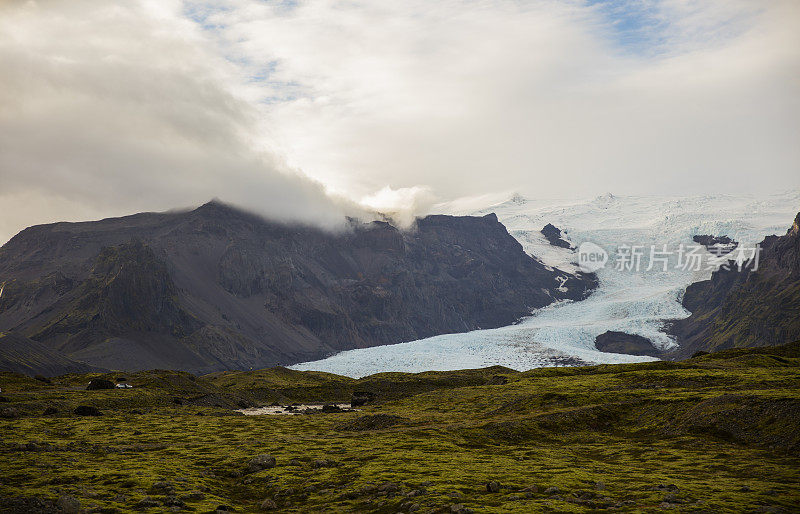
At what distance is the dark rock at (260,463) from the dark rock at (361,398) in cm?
6478

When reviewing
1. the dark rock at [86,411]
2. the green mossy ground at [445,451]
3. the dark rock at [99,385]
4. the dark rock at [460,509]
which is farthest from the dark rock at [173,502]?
the dark rock at [99,385]

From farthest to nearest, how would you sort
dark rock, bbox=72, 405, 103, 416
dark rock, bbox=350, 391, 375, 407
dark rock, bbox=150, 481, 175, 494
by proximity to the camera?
dark rock, bbox=350, 391, 375, 407
dark rock, bbox=72, 405, 103, 416
dark rock, bbox=150, 481, 175, 494

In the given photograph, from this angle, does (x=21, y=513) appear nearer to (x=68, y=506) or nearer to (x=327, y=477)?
(x=68, y=506)

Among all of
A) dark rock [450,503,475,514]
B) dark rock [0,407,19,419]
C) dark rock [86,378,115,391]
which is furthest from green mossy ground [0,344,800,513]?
dark rock [86,378,115,391]

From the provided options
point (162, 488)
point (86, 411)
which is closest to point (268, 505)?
point (162, 488)

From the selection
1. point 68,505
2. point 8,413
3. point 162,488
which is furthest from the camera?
point 8,413

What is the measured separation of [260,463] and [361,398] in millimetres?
69877

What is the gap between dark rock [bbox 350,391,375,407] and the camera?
110 meters

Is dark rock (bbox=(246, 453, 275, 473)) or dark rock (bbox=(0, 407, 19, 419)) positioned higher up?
dark rock (bbox=(0, 407, 19, 419))

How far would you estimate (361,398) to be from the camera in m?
114

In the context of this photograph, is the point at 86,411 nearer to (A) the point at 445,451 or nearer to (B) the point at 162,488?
(B) the point at 162,488

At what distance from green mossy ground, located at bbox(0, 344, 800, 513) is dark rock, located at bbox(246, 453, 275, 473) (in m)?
0.75

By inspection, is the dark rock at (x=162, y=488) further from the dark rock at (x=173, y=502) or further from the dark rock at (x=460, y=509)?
the dark rock at (x=460, y=509)

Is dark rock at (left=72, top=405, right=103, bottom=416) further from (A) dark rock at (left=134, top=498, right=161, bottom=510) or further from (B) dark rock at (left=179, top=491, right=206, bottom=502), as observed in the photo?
(A) dark rock at (left=134, top=498, right=161, bottom=510)
